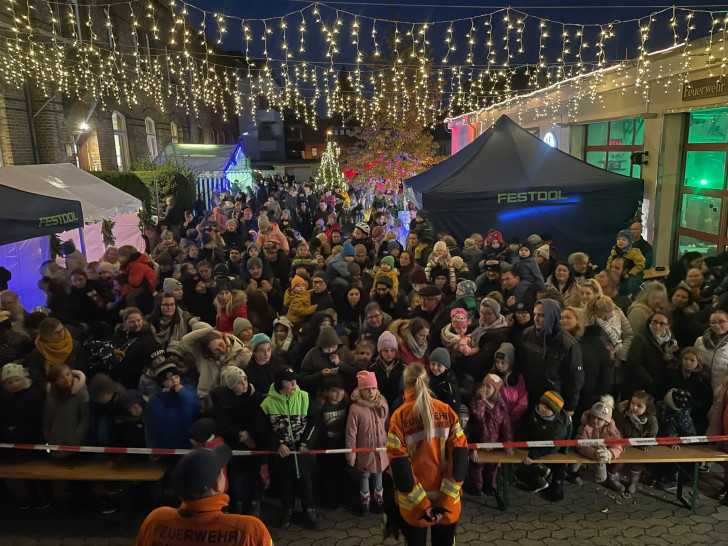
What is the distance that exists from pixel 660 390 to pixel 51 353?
224 inches

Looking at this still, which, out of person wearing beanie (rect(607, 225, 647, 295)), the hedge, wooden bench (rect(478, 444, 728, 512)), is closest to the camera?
wooden bench (rect(478, 444, 728, 512))

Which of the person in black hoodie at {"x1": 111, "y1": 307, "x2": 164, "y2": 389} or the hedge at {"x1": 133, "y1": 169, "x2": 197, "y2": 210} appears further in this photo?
the hedge at {"x1": 133, "y1": 169, "x2": 197, "y2": 210}

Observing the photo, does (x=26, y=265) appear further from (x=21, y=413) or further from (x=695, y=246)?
(x=695, y=246)

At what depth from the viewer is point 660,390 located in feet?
16.1

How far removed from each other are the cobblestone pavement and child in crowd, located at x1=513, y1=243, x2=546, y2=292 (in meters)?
2.66

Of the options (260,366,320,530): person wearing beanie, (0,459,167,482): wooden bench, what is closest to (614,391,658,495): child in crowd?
(260,366,320,530): person wearing beanie

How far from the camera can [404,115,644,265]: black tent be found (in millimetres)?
8469

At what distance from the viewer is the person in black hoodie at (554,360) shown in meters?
4.49

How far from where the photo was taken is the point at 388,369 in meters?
4.62

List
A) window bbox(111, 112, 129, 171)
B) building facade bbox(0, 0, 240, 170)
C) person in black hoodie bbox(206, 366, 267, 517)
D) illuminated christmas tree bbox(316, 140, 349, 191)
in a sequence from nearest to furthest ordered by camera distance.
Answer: person in black hoodie bbox(206, 366, 267, 517), building facade bbox(0, 0, 240, 170), window bbox(111, 112, 129, 171), illuminated christmas tree bbox(316, 140, 349, 191)

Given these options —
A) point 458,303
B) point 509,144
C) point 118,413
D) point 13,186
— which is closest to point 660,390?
point 458,303

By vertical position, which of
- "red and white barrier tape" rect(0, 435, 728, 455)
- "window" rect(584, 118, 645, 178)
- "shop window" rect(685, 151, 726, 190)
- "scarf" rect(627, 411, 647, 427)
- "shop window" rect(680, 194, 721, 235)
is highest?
"window" rect(584, 118, 645, 178)

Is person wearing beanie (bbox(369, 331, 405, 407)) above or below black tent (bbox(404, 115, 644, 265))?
below

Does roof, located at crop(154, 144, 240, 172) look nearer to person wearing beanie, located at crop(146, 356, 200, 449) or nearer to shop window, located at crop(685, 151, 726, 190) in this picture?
shop window, located at crop(685, 151, 726, 190)
